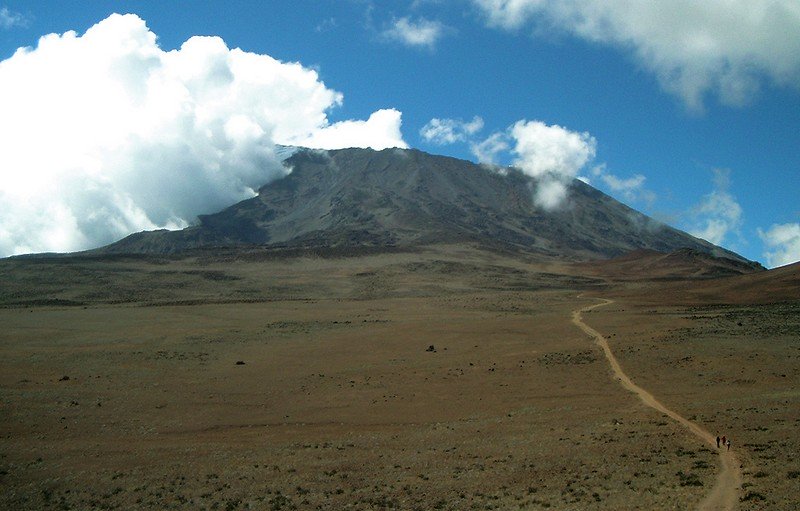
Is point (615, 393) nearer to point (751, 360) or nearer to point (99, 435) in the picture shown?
point (751, 360)

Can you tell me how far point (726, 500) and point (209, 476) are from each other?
52.2ft

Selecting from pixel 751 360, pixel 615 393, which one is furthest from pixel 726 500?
pixel 751 360

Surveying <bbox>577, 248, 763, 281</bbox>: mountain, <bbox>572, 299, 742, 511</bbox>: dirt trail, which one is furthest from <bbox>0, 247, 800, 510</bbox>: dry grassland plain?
<bbox>577, 248, 763, 281</bbox>: mountain

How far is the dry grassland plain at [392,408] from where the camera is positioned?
19.4 metres

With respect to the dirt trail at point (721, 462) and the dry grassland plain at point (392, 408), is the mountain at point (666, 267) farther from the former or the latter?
the dirt trail at point (721, 462)

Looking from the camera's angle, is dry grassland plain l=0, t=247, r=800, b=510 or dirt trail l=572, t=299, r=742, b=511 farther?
dry grassland plain l=0, t=247, r=800, b=510

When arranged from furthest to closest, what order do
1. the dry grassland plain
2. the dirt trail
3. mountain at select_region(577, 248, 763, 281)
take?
1. mountain at select_region(577, 248, 763, 281)
2. the dry grassland plain
3. the dirt trail

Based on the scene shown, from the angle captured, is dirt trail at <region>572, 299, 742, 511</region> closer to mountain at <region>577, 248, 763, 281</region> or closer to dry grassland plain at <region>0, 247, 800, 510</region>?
dry grassland plain at <region>0, 247, 800, 510</region>

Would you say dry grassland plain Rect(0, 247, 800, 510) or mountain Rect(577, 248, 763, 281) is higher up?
mountain Rect(577, 248, 763, 281)

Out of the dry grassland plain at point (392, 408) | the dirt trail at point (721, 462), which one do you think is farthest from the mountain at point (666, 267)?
the dirt trail at point (721, 462)

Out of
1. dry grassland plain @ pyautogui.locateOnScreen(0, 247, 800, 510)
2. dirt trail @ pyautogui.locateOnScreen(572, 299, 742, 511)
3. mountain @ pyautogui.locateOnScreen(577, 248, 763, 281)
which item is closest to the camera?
dirt trail @ pyautogui.locateOnScreen(572, 299, 742, 511)

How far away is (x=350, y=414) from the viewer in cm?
2981

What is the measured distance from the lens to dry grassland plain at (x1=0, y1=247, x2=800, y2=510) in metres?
19.4

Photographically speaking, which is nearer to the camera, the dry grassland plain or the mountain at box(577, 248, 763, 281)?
the dry grassland plain
